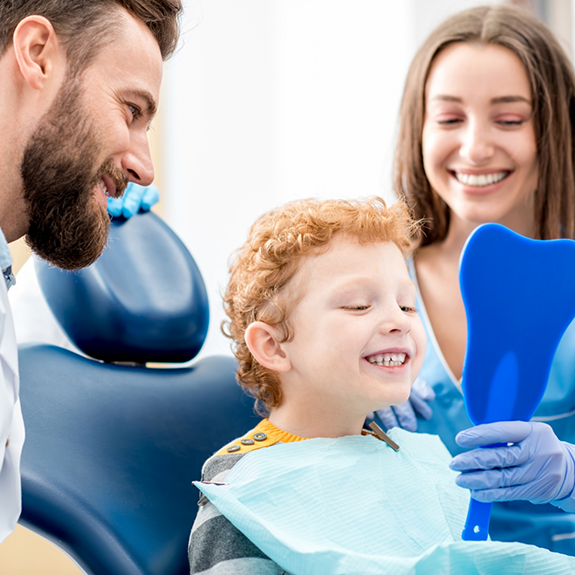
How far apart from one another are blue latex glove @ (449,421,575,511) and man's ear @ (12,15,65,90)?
77cm

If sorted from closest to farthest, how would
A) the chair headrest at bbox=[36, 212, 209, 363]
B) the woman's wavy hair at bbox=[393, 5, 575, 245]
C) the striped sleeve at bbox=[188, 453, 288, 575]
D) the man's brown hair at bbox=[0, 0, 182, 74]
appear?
the striped sleeve at bbox=[188, 453, 288, 575], the man's brown hair at bbox=[0, 0, 182, 74], the chair headrest at bbox=[36, 212, 209, 363], the woman's wavy hair at bbox=[393, 5, 575, 245]

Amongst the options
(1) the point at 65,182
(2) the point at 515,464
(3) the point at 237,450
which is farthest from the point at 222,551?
(1) the point at 65,182

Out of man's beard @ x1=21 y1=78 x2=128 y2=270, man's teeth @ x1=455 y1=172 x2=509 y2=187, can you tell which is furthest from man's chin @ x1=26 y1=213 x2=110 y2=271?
man's teeth @ x1=455 y1=172 x2=509 y2=187

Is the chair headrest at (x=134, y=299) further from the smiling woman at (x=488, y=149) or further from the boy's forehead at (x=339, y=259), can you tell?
the smiling woman at (x=488, y=149)

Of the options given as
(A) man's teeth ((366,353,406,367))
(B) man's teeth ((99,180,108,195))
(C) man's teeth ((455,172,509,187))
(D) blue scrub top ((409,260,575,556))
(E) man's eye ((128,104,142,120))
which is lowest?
(D) blue scrub top ((409,260,575,556))

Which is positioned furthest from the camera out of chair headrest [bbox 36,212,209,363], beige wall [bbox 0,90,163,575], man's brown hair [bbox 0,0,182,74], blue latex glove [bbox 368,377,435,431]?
beige wall [bbox 0,90,163,575]

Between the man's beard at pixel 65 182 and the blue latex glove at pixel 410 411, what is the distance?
658 millimetres

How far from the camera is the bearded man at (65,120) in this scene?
3.26 ft

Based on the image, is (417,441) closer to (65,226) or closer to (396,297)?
(396,297)

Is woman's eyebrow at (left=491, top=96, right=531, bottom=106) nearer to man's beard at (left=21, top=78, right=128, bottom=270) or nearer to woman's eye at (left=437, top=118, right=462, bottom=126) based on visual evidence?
woman's eye at (left=437, top=118, right=462, bottom=126)

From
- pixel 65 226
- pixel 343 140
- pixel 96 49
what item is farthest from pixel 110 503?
pixel 343 140

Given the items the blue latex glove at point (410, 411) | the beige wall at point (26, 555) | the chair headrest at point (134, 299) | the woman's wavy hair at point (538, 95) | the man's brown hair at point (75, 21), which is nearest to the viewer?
the man's brown hair at point (75, 21)

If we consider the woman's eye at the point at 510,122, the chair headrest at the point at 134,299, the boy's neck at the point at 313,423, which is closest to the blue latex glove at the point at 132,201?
the chair headrest at the point at 134,299

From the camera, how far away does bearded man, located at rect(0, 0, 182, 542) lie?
99cm
